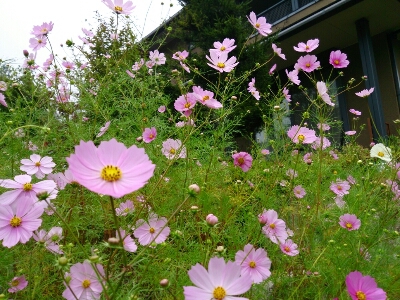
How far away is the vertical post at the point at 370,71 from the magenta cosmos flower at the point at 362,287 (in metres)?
4.72

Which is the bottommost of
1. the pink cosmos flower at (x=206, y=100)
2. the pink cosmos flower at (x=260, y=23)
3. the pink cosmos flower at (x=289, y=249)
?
the pink cosmos flower at (x=289, y=249)

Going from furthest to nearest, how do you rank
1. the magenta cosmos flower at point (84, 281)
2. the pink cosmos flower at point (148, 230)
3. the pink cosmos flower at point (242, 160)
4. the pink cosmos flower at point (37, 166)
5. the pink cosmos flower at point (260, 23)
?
1. the pink cosmos flower at point (260, 23)
2. the pink cosmos flower at point (242, 160)
3. the pink cosmos flower at point (37, 166)
4. the pink cosmos flower at point (148, 230)
5. the magenta cosmos flower at point (84, 281)

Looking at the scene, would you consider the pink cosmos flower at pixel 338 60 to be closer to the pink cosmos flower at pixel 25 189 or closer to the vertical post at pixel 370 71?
the pink cosmos flower at pixel 25 189

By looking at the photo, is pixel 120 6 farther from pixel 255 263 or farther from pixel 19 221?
pixel 255 263

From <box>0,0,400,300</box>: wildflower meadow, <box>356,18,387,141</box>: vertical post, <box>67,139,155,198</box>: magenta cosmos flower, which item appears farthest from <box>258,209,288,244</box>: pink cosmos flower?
<box>356,18,387,141</box>: vertical post

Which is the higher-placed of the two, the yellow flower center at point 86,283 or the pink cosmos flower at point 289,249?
the pink cosmos flower at point 289,249

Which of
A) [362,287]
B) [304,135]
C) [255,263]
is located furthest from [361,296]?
[304,135]

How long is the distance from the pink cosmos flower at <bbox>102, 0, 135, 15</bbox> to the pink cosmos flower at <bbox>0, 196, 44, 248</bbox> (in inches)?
39.5

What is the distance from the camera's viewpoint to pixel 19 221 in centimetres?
81

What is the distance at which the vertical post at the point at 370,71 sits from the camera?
16.8ft

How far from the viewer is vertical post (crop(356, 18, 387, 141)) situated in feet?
16.8

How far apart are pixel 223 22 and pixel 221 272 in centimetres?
536

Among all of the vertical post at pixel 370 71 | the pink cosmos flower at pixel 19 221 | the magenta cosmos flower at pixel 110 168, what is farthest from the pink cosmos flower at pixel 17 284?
the vertical post at pixel 370 71

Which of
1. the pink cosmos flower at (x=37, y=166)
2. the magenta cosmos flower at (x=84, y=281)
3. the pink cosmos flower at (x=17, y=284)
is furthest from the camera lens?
the pink cosmos flower at (x=37, y=166)
